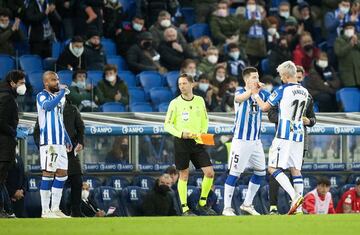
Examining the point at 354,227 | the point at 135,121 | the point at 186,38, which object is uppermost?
the point at 186,38

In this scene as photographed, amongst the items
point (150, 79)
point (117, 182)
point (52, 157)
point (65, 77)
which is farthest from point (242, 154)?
point (150, 79)

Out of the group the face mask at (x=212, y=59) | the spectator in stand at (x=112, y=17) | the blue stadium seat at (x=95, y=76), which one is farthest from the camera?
the spectator in stand at (x=112, y=17)

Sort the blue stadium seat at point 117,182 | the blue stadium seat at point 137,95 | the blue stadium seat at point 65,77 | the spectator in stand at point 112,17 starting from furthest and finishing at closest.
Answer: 1. the spectator in stand at point 112,17
2. the blue stadium seat at point 137,95
3. the blue stadium seat at point 65,77
4. the blue stadium seat at point 117,182

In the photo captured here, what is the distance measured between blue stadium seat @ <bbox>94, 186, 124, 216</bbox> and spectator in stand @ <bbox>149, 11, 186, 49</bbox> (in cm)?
588

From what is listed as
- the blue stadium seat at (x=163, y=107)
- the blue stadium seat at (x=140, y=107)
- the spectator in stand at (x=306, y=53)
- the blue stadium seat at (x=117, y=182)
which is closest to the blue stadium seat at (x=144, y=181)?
the blue stadium seat at (x=117, y=182)

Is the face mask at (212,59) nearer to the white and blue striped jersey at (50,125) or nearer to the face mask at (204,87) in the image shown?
the face mask at (204,87)

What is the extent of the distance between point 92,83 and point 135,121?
6.93 ft

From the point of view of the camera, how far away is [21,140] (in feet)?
75.5

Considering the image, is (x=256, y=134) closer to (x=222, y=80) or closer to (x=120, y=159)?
(x=120, y=159)

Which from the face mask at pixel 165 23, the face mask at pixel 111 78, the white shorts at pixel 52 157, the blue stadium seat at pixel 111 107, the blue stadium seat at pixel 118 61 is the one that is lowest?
the white shorts at pixel 52 157

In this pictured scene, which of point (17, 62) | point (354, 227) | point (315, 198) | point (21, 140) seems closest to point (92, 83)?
point (17, 62)

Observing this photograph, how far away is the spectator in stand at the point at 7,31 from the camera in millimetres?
26663

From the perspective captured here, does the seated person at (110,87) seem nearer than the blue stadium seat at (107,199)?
No

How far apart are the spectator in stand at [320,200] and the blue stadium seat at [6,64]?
20.1 feet
